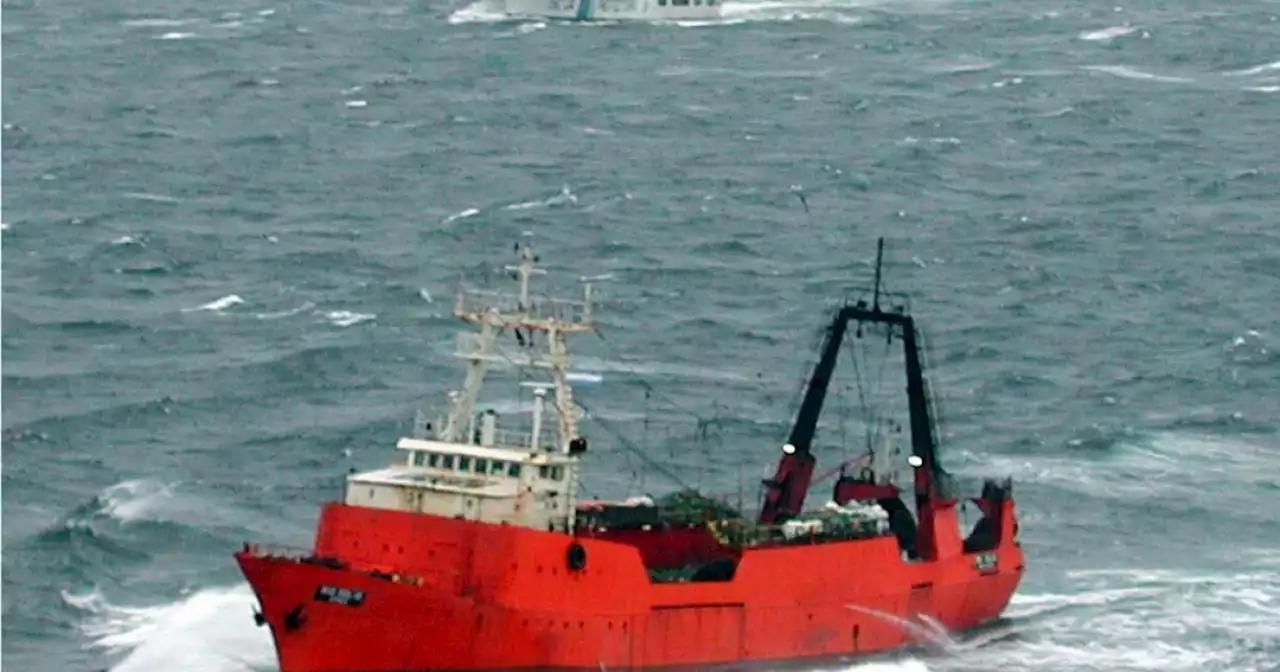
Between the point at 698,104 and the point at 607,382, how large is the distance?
242 feet

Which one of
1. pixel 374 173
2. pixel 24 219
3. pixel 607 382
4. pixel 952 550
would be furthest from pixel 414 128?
pixel 952 550

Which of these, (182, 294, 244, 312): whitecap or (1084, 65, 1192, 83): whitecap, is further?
(1084, 65, 1192, 83): whitecap

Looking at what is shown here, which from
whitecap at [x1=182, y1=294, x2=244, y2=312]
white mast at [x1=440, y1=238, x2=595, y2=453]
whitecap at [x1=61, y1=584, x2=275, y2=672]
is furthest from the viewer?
whitecap at [x1=182, y1=294, x2=244, y2=312]

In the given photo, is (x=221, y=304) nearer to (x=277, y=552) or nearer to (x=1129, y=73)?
(x=277, y=552)

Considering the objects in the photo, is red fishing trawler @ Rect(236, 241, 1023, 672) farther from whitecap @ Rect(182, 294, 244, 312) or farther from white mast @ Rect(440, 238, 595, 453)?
whitecap @ Rect(182, 294, 244, 312)

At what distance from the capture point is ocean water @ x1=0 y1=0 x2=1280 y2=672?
317 ft

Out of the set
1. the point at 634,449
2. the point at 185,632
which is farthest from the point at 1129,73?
the point at 185,632

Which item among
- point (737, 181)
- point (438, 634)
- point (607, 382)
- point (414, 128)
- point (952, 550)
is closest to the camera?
point (438, 634)

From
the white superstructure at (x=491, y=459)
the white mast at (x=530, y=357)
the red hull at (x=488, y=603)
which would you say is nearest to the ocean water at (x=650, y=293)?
the red hull at (x=488, y=603)

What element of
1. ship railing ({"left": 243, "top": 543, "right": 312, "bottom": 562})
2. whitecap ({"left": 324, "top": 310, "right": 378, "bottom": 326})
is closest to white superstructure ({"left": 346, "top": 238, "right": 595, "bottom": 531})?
ship railing ({"left": 243, "top": 543, "right": 312, "bottom": 562})

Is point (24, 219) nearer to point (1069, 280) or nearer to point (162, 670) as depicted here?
point (1069, 280)

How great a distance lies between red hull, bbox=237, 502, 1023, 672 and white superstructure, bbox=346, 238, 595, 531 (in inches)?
37.6

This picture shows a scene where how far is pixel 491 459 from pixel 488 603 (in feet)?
13.2

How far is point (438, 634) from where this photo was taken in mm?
79938
